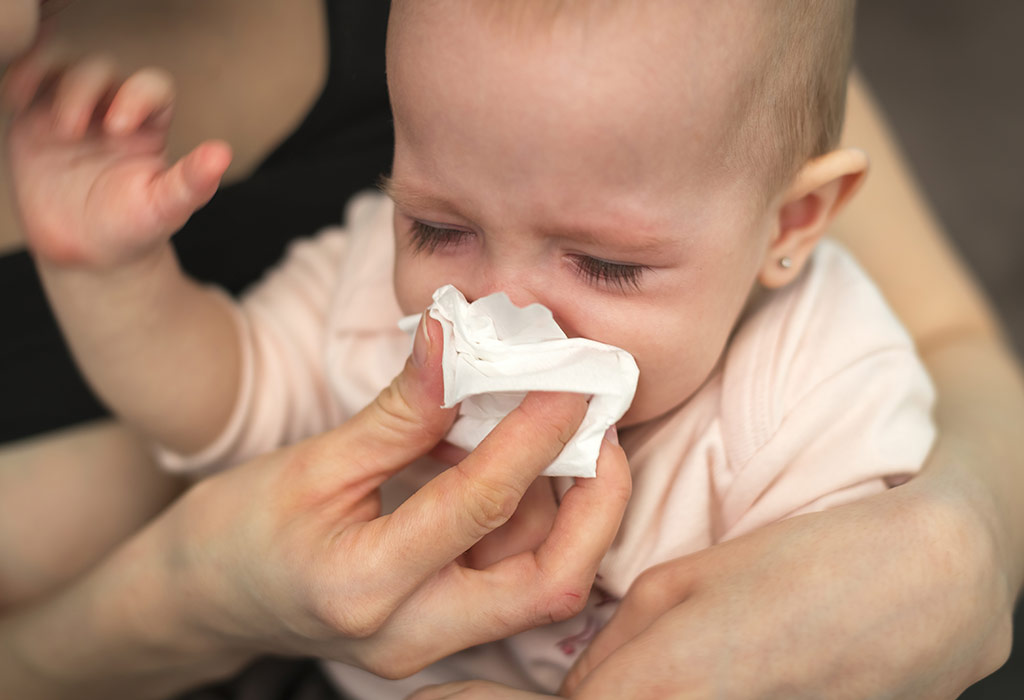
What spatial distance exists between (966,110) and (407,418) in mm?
2074

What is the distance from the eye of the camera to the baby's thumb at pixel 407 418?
2.75 feet

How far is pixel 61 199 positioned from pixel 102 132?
0.27ft

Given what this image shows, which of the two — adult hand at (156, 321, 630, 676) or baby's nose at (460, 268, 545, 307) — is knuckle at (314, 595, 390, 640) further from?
baby's nose at (460, 268, 545, 307)

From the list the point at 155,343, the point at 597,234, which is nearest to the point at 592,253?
the point at 597,234

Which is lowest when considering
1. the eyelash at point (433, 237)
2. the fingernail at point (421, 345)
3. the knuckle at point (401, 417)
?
the knuckle at point (401, 417)

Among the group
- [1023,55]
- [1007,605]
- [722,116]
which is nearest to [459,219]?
[722,116]

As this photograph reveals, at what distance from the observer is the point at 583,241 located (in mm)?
850

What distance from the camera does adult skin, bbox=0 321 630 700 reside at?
0.80m

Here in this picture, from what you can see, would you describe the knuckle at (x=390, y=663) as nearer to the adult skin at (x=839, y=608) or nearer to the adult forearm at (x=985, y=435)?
the adult skin at (x=839, y=608)

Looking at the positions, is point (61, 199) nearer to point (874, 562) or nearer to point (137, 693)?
point (137, 693)

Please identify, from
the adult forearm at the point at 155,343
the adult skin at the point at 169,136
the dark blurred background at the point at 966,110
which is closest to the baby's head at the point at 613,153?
the adult forearm at the point at 155,343

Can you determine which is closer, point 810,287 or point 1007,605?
point 1007,605

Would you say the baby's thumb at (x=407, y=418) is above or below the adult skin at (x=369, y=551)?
above

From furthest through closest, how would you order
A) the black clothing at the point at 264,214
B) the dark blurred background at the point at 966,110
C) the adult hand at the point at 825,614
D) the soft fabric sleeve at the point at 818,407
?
the dark blurred background at the point at 966,110 → the black clothing at the point at 264,214 → the soft fabric sleeve at the point at 818,407 → the adult hand at the point at 825,614
